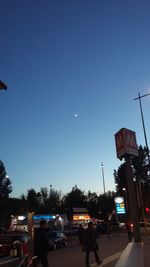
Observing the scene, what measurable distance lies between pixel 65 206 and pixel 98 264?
4132 inches

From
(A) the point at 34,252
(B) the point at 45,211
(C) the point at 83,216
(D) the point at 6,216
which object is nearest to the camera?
(A) the point at 34,252

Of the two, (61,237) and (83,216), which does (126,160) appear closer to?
(61,237)

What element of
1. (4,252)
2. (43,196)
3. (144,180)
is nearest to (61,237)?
(4,252)

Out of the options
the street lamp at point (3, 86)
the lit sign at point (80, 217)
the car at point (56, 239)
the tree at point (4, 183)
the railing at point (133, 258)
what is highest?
the tree at point (4, 183)

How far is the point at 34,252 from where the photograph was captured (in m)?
11.9

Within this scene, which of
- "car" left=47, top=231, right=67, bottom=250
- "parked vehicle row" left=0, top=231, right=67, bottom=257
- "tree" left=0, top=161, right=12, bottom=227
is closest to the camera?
"parked vehicle row" left=0, top=231, right=67, bottom=257

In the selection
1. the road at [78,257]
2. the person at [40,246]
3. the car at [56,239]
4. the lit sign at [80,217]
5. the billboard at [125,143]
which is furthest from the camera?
the lit sign at [80,217]

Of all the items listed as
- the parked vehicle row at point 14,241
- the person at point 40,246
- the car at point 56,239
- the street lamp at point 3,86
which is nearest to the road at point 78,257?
the parked vehicle row at point 14,241

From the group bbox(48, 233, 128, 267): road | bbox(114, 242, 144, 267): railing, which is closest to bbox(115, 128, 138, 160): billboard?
bbox(114, 242, 144, 267): railing

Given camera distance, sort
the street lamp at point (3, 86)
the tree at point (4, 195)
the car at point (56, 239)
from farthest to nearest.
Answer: the tree at point (4, 195), the car at point (56, 239), the street lamp at point (3, 86)

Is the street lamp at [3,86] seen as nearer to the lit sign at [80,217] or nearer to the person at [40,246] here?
the person at [40,246]

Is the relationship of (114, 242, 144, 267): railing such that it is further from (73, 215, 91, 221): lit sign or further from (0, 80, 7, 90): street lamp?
(73, 215, 91, 221): lit sign

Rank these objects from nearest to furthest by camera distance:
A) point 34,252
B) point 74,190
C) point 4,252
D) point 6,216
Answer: point 34,252, point 4,252, point 6,216, point 74,190

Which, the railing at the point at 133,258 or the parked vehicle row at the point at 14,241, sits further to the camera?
the parked vehicle row at the point at 14,241
